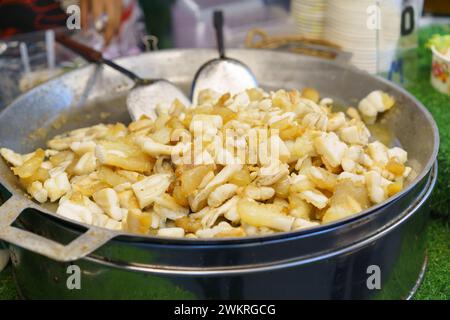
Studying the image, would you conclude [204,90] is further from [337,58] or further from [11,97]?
[11,97]

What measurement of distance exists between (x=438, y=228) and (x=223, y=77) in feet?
2.11

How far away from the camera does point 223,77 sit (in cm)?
152

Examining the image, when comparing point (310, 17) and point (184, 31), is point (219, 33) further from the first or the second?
point (184, 31)

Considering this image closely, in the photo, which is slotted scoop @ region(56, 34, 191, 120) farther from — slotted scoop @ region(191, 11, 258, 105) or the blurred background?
the blurred background

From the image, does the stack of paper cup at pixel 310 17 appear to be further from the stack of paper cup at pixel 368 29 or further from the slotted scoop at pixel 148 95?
the slotted scoop at pixel 148 95

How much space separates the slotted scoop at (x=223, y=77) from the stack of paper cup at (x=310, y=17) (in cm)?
50

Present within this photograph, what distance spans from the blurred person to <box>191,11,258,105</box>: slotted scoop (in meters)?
0.70

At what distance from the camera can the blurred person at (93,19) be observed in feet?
6.61

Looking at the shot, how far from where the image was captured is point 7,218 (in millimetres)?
932

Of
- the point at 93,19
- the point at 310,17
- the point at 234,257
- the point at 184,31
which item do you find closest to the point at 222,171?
the point at 234,257

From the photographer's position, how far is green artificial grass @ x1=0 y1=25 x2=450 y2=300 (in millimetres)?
1159

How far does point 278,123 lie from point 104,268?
1.56 feet

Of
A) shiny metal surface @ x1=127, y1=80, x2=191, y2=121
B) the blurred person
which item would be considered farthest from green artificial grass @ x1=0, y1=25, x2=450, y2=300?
the blurred person

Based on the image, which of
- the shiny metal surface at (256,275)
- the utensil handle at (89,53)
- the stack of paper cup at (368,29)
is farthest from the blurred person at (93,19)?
the shiny metal surface at (256,275)
